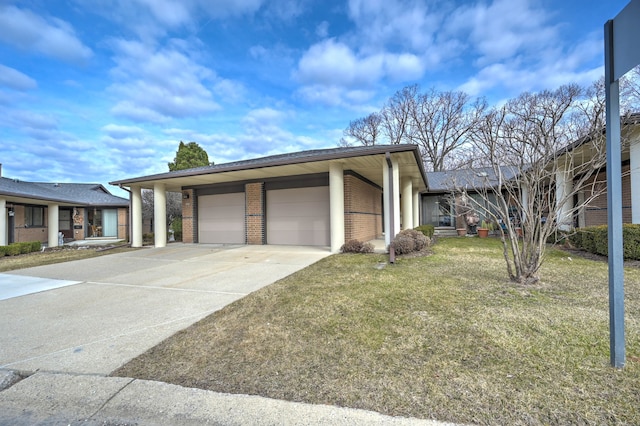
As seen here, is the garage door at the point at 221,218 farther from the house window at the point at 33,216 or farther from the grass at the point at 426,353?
the house window at the point at 33,216

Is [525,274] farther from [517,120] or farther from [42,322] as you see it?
[42,322]

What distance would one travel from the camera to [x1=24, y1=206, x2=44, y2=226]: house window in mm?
16372

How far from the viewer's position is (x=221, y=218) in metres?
13.2

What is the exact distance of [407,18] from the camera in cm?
895

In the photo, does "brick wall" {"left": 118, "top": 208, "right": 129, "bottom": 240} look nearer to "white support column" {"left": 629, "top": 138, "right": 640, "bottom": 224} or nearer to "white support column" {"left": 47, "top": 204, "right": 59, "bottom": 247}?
"white support column" {"left": 47, "top": 204, "right": 59, "bottom": 247}

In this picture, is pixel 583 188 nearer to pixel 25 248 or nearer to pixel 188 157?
pixel 25 248

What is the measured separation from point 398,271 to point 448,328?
2936 millimetres

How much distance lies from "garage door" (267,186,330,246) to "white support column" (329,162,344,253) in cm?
186

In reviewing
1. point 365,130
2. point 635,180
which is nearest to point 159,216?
point 635,180

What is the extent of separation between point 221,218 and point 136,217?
399 cm

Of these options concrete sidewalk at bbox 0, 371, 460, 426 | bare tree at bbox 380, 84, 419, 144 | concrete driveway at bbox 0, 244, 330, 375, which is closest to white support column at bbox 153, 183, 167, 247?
concrete driveway at bbox 0, 244, 330, 375

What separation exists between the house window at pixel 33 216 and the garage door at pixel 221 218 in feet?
37.5

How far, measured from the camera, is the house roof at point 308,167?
8.20m

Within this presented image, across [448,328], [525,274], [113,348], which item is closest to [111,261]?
[113,348]
